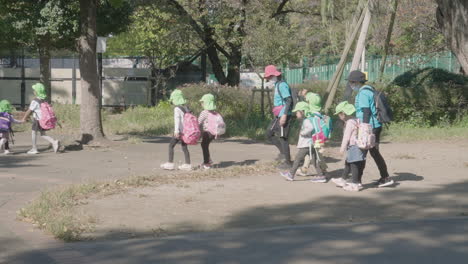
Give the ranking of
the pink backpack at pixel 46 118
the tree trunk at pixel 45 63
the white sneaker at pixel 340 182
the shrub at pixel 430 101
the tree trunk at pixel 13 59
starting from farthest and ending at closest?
the tree trunk at pixel 13 59 < the tree trunk at pixel 45 63 < the shrub at pixel 430 101 < the pink backpack at pixel 46 118 < the white sneaker at pixel 340 182

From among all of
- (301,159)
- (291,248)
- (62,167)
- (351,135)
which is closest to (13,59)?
(62,167)

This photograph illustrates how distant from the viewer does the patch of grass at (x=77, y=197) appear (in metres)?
7.14

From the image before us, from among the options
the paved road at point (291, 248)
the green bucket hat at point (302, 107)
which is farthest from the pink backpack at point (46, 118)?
the paved road at point (291, 248)

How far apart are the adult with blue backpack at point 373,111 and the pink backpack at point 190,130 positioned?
2.67 metres

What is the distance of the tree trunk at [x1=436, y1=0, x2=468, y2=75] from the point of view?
11930 millimetres

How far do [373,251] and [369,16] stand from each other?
32.6 ft

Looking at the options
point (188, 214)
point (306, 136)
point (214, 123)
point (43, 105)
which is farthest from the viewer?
point (43, 105)

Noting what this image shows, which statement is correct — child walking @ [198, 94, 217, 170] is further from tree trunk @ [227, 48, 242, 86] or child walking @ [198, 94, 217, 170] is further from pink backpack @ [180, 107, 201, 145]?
tree trunk @ [227, 48, 242, 86]

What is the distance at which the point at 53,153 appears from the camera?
45.8 feet

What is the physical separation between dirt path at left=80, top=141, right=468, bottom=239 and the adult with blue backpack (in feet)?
→ 0.94

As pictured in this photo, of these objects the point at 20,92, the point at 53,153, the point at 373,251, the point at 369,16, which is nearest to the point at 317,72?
the point at 20,92

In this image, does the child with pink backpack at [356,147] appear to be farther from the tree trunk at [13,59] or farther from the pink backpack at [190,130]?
the tree trunk at [13,59]

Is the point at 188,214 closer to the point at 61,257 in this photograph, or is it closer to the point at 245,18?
the point at 61,257

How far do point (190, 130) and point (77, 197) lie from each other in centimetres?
303
